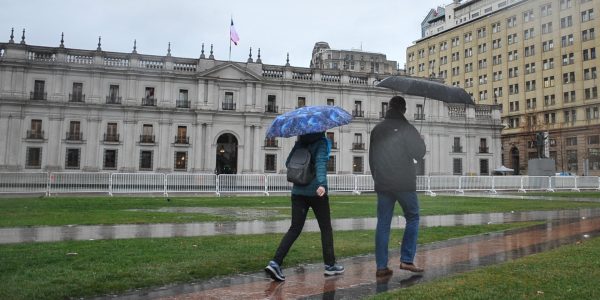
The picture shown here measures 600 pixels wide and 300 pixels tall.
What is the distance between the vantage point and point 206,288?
4863 mm

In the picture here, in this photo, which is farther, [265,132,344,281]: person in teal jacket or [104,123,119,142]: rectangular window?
[104,123,119,142]: rectangular window

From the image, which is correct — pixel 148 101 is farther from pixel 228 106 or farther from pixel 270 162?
pixel 270 162

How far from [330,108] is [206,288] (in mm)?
2470

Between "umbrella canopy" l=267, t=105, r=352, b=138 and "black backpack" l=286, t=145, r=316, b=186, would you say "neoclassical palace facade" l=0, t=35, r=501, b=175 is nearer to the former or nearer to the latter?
"umbrella canopy" l=267, t=105, r=352, b=138

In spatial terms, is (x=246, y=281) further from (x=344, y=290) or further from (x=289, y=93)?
(x=289, y=93)

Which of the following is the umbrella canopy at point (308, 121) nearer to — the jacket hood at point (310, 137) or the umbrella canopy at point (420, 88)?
the jacket hood at point (310, 137)

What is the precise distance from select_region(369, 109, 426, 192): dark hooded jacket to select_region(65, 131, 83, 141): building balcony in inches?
1695

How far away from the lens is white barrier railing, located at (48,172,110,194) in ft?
79.4

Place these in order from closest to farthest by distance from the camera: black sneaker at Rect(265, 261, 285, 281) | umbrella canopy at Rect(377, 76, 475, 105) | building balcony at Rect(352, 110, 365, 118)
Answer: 1. black sneaker at Rect(265, 261, 285, 281)
2. umbrella canopy at Rect(377, 76, 475, 105)
3. building balcony at Rect(352, 110, 365, 118)

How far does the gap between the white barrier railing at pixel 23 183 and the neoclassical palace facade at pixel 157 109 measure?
19.0 metres

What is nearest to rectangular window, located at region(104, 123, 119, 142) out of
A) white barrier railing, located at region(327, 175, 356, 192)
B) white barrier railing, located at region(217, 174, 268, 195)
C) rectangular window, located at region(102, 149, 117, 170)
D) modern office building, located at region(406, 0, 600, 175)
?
rectangular window, located at region(102, 149, 117, 170)

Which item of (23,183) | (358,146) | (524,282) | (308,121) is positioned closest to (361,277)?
(524,282)

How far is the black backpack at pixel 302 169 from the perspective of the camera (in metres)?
5.25

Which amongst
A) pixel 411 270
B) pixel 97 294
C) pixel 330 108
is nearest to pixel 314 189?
pixel 330 108
